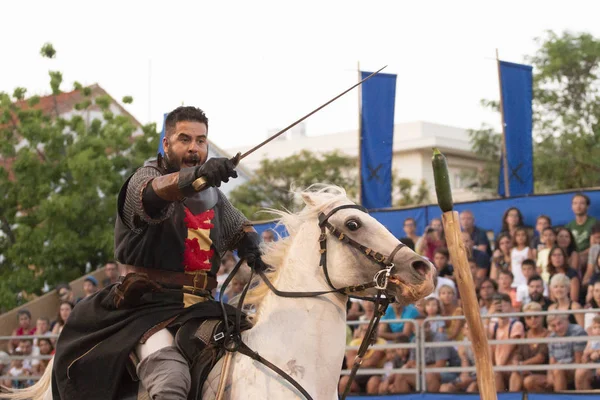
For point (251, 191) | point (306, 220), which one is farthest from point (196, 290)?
point (251, 191)

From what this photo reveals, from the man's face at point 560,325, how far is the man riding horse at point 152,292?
16.6 ft

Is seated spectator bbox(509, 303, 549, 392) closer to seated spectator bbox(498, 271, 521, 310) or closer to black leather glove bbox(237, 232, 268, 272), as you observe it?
seated spectator bbox(498, 271, 521, 310)

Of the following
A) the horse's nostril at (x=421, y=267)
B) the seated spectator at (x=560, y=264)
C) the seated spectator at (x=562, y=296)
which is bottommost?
the seated spectator at (x=562, y=296)

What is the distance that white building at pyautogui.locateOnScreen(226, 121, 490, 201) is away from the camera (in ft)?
185

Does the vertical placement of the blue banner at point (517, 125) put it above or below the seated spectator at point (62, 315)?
above

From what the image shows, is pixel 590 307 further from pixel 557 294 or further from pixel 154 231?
pixel 154 231

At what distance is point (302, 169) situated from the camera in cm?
4238

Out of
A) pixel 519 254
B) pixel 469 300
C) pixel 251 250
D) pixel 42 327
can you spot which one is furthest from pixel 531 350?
pixel 42 327

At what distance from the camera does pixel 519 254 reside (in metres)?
10.9

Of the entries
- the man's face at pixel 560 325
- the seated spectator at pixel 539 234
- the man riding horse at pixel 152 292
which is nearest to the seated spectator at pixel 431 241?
the seated spectator at pixel 539 234

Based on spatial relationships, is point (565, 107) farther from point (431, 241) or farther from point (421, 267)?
point (421, 267)

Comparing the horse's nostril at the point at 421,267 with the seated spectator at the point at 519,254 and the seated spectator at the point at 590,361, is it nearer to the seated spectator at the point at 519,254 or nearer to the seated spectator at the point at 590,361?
the seated spectator at the point at 590,361

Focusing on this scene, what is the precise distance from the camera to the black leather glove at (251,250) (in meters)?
6.02

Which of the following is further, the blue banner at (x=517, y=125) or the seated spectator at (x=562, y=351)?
the blue banner at (x=517, y=125)
